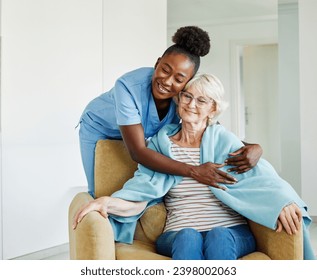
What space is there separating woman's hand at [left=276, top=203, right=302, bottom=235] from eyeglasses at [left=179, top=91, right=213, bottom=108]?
20.6 inches

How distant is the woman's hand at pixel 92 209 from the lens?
1.83 m

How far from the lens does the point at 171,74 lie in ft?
6.58

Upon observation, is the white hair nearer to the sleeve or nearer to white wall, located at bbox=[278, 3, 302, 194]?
the sleeve

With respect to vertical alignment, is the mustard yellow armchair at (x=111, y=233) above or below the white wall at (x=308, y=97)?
below

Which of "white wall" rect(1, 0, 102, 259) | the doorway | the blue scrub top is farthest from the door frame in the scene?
the blue scrub top

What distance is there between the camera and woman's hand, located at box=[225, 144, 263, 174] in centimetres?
204

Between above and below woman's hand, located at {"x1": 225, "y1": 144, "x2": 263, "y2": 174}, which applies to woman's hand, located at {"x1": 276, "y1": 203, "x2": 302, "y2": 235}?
below

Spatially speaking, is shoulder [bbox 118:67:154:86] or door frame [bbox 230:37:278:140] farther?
door frame [bbox 230:37:278:140]

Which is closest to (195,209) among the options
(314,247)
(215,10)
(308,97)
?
(314,247)

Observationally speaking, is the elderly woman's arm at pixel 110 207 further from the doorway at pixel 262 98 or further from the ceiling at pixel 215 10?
the doorway at pixel 262 98

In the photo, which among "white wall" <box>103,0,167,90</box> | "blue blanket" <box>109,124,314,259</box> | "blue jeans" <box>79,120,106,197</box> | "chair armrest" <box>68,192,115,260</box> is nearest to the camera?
"chair armrest" <box>68,192,115,260</box>

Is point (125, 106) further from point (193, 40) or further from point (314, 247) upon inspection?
point (314, 247)

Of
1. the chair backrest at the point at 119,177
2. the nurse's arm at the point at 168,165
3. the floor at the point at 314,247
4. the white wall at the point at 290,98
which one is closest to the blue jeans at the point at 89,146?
the chair backrest at the point at 119,177

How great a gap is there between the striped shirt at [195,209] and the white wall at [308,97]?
3.07 metres
